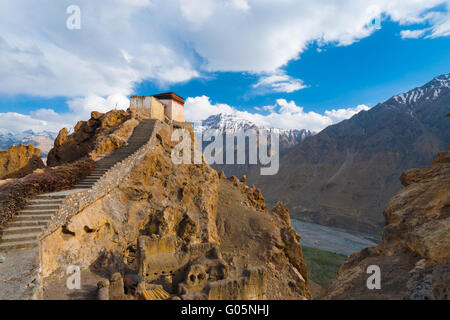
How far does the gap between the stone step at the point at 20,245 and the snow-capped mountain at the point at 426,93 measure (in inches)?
5860

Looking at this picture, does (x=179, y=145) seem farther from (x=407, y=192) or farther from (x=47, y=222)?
(x=407, y=192)

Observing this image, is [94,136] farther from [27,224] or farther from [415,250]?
[415,250]

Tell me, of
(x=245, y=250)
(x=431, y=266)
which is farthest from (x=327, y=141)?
(x=431, y=266)

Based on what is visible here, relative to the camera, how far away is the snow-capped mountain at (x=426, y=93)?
107125 mm

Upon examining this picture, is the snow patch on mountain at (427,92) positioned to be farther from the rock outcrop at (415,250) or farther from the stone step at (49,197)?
the stone step at (49,197)

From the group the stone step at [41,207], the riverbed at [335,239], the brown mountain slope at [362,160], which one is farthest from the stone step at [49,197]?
the brown mountain slope at [362,160]

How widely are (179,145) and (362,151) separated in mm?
102053

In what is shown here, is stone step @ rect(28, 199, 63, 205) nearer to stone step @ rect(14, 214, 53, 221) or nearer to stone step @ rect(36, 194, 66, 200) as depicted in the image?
stone step @ rect(36, 194, 66, 200)

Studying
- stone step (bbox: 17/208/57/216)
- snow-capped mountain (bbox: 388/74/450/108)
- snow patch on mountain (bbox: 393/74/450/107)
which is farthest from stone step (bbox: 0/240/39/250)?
snow patch on mountain (bbox: 393/74/450/107)

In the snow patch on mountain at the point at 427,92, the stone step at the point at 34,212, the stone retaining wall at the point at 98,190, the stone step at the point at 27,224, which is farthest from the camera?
the snow patch on mountain at the point at 427,92

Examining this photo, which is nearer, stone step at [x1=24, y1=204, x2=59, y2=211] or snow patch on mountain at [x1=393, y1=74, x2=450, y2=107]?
stone step at [x1=24, y1=204, x2=59, y2=211]

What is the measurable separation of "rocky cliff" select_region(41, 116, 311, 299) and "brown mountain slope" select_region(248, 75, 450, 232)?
2217 inches

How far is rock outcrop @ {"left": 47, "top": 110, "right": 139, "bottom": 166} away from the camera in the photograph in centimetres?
1494

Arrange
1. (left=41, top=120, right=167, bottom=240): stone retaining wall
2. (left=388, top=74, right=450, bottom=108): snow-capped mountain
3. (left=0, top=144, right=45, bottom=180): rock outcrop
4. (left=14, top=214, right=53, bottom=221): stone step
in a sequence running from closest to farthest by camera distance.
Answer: (left=14, top=214, right=53, bottom=221): stone step → (left=41, top=120, right=167, bottom=240): stone retaining wall → (left=0, top=144, right=45, bottom=180): rock outcrop → (left=388, top=74, right=450, bottom=108): snow-capped mountain
